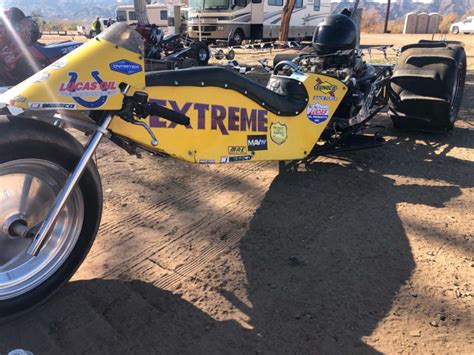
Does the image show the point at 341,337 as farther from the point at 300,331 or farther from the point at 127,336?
the point at 127,336

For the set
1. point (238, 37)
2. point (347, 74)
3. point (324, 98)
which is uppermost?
point (347, 74)

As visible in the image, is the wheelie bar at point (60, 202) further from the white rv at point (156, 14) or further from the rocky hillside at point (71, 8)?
the rocky hillside at point (71, 8)

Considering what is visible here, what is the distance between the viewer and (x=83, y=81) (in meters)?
2.47

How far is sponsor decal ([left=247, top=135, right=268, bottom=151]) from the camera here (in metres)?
3.68

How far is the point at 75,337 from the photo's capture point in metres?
2.32

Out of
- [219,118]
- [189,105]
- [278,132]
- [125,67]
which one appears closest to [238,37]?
[278,132]

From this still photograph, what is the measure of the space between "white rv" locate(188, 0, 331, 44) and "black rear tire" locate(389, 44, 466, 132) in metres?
15.0

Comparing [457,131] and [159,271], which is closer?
[159,271]

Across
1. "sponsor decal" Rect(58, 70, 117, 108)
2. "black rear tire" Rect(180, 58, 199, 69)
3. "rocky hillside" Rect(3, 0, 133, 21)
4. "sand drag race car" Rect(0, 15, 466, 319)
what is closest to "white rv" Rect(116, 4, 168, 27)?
"black rear tire" Rect(180, 58, 199, 69)

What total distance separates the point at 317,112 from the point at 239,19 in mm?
18165

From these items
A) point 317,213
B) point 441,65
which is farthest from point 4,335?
point 441,65

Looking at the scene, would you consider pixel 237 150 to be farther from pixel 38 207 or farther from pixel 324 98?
pixel 38 207

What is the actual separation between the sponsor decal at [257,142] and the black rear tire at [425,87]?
2625 mm

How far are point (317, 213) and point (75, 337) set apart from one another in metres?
2.18
